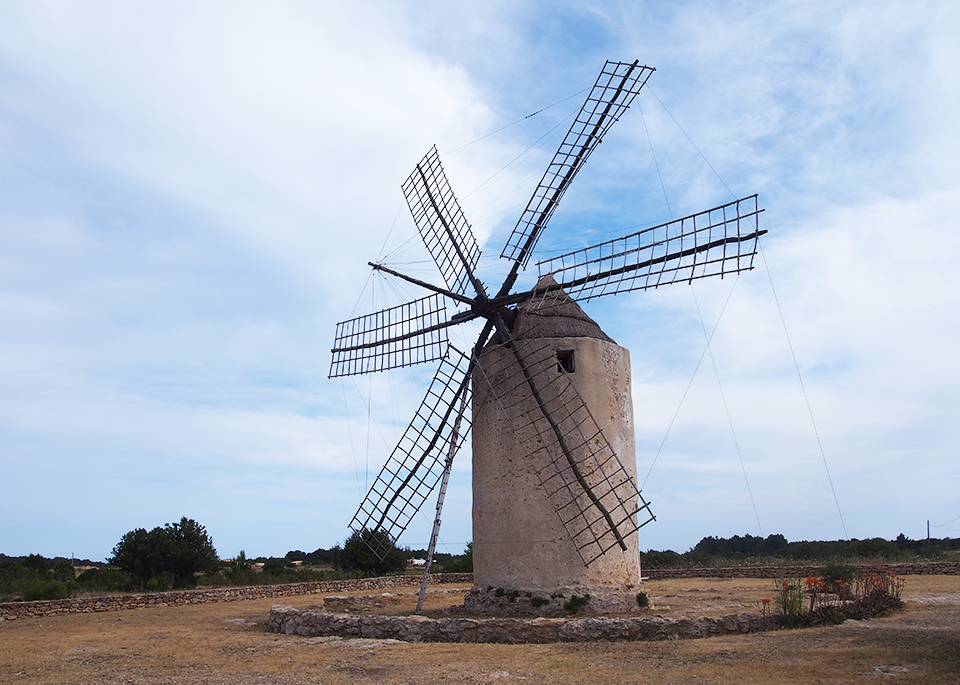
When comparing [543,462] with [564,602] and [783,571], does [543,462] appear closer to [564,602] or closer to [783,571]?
[564,602]

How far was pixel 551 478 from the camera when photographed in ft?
32.3

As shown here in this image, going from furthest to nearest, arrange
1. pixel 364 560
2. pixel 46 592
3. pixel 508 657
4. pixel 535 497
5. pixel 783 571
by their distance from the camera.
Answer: pixel 364 560 → pixel 783 571 → pixel 46 592 → pixel 535 497 → pixel 508 657

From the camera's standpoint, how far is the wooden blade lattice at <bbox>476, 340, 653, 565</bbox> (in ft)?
32.3

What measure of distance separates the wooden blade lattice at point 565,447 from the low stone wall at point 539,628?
5.39 feet

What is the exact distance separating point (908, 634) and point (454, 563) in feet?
50.3

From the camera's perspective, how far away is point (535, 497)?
393 inches

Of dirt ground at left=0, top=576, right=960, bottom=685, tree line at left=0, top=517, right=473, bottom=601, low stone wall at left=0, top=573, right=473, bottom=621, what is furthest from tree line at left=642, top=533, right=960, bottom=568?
dirt ground at left=0, top=576, right=960, bottom=685

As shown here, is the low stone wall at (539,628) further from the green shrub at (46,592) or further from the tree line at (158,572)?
the green shrub at (46,592)

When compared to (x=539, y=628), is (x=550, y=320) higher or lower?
higher

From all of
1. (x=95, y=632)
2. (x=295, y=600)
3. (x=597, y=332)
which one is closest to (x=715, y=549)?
(x=295, y=600)

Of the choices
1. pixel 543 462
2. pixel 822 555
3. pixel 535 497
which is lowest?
pixel 822 555

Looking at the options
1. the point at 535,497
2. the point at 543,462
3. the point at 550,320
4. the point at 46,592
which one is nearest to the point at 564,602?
the point at 535,497

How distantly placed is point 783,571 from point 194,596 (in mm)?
12290

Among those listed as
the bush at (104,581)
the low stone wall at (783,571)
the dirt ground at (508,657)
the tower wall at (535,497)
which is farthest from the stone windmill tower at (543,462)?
the bush at (104,581)
